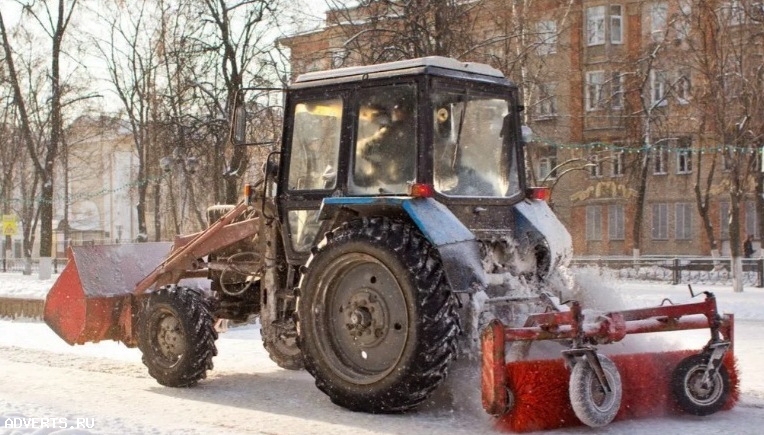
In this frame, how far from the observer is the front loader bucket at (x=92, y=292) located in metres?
10.4

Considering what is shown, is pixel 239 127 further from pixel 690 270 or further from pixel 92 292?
pixel 690 270

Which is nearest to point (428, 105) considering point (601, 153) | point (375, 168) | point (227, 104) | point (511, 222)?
point (375, 168)

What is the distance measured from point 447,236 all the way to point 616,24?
41685 mm

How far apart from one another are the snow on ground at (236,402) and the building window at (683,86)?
2666 cm

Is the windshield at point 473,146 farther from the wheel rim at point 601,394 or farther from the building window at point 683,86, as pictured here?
the building window at point 683,86

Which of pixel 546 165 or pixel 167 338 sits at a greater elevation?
pixel 546 165

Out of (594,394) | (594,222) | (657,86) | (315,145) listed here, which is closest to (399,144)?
(315,145)

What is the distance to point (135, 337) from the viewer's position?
10.4m

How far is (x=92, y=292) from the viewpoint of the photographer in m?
10.4

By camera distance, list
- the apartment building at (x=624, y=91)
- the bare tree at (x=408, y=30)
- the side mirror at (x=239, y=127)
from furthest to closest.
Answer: the apartment building at (x=624, y=91)
the bare tree at (x=408, y=30)
the side mirror at (x=239, y=127)

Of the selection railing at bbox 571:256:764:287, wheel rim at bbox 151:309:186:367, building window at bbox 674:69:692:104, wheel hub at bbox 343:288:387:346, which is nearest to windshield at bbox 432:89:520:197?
wheel hub at bbox 343:288:387:346

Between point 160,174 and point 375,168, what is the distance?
28439mm

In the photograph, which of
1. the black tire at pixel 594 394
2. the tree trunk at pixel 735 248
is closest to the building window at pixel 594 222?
the tree trunk at pixel 735 248

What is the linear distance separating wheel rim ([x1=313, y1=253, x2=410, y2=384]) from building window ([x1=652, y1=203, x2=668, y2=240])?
4162cm
